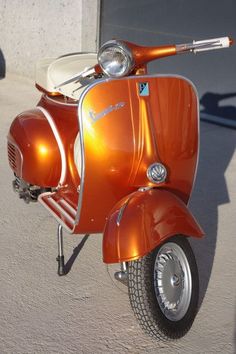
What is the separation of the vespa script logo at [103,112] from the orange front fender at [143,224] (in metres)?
0.39

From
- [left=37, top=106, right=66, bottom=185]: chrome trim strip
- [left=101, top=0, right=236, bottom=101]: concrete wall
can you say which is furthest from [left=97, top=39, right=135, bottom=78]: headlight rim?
[left=101, top=0, right=236, bottom=101]: concrete wall

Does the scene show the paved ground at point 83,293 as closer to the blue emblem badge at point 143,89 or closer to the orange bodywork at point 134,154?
the orange bodywork at point 134,154

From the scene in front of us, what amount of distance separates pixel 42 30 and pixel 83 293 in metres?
5.89

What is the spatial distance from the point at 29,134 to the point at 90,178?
76 centimetres

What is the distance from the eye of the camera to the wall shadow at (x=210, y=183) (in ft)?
11.0

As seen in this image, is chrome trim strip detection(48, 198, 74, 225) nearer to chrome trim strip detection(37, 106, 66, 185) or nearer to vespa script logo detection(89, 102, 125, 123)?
chrome trim strip detection(37, 106, 66, 185)

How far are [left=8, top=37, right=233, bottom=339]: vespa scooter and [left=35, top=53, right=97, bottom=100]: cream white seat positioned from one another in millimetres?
192

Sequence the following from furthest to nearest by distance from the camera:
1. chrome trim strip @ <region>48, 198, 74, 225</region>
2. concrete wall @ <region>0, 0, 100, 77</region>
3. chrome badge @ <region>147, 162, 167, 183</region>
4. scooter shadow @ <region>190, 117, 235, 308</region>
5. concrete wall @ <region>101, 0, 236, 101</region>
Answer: concrete wall @ <region>0, 0, 100, 77</region> → concrete wall @ <region>101, 0, 236, 101</region> → scooter shadow @ <region>190, 117, 235, 308</region> → chrome trim strip @ <region>48, 198, 74, 225</region> → chrome badge @ <region>147, 162, 167, 183</region>

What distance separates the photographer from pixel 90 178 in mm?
2635

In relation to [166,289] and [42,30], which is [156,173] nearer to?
[166,289]

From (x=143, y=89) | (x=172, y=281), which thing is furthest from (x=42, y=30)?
(x=172, y=281)

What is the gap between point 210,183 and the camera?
449 centimetres

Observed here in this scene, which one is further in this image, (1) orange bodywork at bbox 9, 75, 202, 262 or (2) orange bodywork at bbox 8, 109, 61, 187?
(2) orange bodywork at bbox 8, 109, 61, 187

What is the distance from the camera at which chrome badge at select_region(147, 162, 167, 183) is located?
8.66 feet
